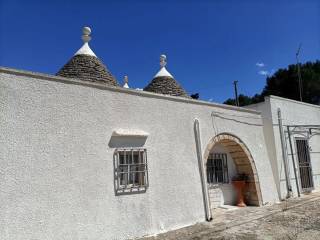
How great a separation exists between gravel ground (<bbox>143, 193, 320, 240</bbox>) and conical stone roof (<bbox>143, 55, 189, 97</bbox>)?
4.70 m

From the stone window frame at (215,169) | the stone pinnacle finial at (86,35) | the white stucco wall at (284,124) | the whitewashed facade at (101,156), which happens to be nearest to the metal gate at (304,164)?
the white stucco wall at (284,124)

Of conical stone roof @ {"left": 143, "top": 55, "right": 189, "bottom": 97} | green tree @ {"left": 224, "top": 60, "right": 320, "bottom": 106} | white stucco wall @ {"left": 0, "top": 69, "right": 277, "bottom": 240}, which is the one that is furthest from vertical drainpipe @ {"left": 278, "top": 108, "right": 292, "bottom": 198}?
green tree @ {"left": 224, "top": 60, "right": 320, "bottom": 106}

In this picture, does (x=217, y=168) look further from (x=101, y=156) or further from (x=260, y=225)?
(x=101, y=156)

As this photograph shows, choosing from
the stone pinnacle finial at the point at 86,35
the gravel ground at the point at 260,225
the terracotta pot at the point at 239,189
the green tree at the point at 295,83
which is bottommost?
the gravel ground at the point at 260,225

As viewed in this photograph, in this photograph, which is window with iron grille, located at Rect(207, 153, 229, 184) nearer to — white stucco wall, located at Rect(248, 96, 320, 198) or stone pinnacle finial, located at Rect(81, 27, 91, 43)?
white stucco wall, located at Rect(248, 96, 320, 198)

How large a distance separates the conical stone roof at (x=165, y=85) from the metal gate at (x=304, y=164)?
5.90 meters

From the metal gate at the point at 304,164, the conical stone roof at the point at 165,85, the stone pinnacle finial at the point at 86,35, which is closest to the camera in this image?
the stone pinnacle finial at the point at 86,35

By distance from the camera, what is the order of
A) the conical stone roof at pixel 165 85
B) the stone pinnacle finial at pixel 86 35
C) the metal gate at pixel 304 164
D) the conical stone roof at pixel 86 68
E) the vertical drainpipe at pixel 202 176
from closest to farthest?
the vertical drainpipe at pixel 202 176 < the conical stone roof at pixel 86 68 < the stone pinnacle finial at pixel 86 35 < the conical stone roof at pixel 165 85 < the metal gate at pixel 304 164

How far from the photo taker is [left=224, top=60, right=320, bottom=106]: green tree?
91.6 ft

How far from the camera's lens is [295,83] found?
28234 millimetres

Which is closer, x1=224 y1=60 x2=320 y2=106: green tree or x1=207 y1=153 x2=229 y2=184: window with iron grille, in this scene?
x1=207 y1=153 x2=229 y2=184: window with iron grille

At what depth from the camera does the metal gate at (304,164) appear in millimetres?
13039

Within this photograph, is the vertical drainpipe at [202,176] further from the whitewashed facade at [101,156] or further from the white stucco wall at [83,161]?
the white stucco wall at [83,161]

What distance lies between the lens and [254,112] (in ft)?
37.5
